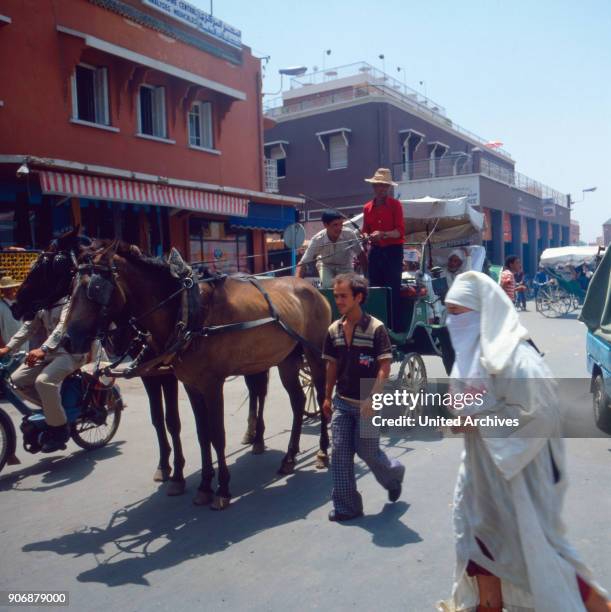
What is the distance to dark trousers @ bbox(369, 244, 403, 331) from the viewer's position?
6777 millimetres

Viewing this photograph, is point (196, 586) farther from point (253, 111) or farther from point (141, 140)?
point (253, 111)

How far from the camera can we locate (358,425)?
4.25 metres

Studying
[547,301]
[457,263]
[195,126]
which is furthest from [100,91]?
[547,301]

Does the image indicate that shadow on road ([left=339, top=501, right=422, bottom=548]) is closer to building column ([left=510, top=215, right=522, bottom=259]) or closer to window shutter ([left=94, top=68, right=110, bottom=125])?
window shutter ([left=94, top=68, right=110, bottom=125])

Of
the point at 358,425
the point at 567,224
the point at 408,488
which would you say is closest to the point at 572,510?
the point at 408,488

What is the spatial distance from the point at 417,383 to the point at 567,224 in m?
44.2

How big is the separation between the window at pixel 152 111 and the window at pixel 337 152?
45.4 ft

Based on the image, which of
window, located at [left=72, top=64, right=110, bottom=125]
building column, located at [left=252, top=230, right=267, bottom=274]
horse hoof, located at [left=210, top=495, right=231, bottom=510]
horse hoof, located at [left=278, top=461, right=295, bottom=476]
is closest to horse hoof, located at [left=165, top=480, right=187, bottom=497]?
horse hoof, located at [left=210, top=495, right=231, bottom=510]

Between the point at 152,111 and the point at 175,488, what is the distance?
12.5 meters

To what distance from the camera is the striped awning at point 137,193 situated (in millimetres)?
10245

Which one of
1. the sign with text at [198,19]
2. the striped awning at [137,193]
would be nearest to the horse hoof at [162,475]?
the striped awning at [137,193]

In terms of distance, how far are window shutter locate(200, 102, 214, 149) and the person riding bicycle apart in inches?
476

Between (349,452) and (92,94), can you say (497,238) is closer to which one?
(92,94)

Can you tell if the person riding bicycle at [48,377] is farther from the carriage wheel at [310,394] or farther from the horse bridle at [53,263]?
the carriage wheel at [310,394]
